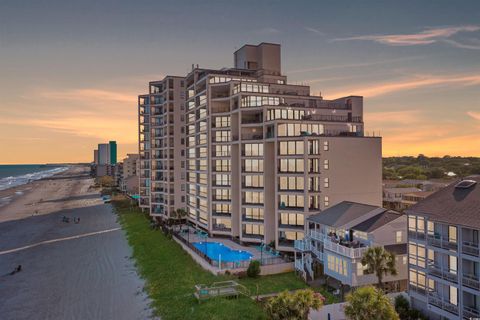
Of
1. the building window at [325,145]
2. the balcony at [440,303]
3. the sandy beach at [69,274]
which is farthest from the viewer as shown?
the building window at [325,145]

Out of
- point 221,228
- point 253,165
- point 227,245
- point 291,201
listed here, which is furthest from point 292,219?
point 221,228

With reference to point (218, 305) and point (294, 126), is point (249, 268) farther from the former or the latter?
point (294, 126)

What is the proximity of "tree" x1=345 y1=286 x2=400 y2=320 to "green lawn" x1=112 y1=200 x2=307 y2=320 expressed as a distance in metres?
11.3

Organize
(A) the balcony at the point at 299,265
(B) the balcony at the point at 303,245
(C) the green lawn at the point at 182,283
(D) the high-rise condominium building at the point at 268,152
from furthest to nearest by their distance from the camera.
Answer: (D) the high-rise condominium building at the point at 268,152, (B) the balcony at the point at 303,245, (A) the balcony at the point at 299,265, (C) the green lawn at the point at 182,283

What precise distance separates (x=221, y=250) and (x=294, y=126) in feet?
73.4

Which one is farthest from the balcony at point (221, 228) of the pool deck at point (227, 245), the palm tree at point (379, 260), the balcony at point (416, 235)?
the balcony at point (416, 235)

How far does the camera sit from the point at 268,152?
59594 millimetres

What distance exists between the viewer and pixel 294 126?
5684 centimetres

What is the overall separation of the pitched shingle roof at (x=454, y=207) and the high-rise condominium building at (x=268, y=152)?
21115 mm

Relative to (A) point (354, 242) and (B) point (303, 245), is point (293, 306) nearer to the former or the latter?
(A) point (354, 242)

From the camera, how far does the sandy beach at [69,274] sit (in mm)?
39031

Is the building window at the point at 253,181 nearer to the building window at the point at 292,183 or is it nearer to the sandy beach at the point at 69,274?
the building window at the point at 292,183

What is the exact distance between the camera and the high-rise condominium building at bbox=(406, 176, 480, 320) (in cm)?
2755

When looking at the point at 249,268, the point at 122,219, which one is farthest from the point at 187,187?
the point at 249,268
